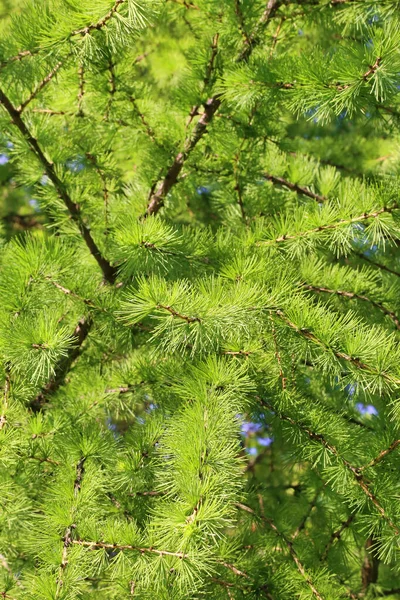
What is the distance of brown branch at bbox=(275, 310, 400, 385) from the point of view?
1.03 meters

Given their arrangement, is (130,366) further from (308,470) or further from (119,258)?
(308,470)

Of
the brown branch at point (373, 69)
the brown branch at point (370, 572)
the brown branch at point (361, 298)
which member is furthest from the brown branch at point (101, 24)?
the brown branch at point (370, 572)

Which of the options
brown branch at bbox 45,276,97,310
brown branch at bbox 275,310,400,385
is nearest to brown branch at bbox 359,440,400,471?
brown branch at bbox 275,310,400,385

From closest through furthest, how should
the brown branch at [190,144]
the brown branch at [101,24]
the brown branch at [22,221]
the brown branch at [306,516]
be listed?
the brown branch at [101,24] → the brown branch at [190,144] → the brown branch at [306,516] → the brown branch at [22,221]

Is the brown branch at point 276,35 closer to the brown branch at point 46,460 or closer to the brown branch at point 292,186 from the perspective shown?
the brown branch at point 292,186

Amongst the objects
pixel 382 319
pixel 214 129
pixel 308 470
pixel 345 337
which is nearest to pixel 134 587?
pixel 345 337

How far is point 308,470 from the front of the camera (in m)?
1.57

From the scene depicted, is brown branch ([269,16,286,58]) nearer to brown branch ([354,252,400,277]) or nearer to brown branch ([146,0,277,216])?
brown branch ([146,0,277,216])

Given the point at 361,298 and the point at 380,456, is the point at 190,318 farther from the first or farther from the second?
the point at 361,298

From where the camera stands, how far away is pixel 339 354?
1059 mm

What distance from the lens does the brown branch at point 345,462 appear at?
1.05 meters

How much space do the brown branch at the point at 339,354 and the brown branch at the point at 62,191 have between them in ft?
1.50

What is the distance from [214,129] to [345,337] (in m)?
0.60

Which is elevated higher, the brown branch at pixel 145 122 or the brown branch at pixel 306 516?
the brown branch at pixel 145 122
